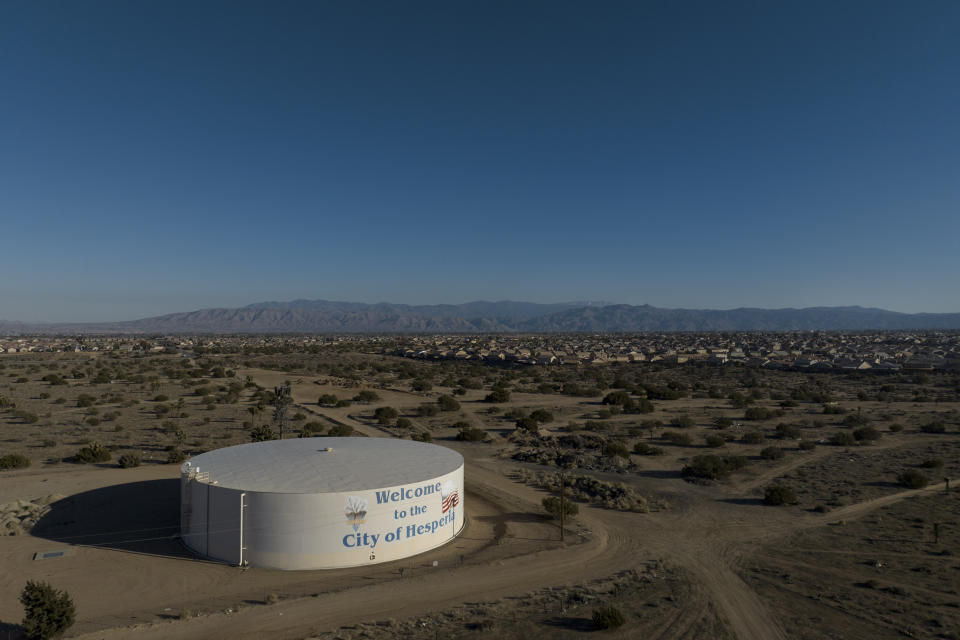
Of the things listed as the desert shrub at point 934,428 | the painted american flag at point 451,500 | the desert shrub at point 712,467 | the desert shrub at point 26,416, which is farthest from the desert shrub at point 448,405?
the desert shrub at point 934,428

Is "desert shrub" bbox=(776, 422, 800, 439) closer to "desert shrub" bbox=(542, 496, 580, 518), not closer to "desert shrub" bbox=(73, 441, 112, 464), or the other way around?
"desert shrub" bbox=(542, 496, 580, 518)

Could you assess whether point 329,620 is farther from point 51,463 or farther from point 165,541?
point 51,463

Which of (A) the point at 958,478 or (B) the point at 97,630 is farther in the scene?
(A) the point at 958,478

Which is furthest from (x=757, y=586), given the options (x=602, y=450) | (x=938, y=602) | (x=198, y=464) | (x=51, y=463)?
(x=51, y=463)

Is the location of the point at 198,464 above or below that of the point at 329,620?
above

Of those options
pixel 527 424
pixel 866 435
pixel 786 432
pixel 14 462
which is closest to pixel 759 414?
pixel 786 432

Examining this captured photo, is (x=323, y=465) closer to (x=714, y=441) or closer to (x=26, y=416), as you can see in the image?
(x=714, y=441)
